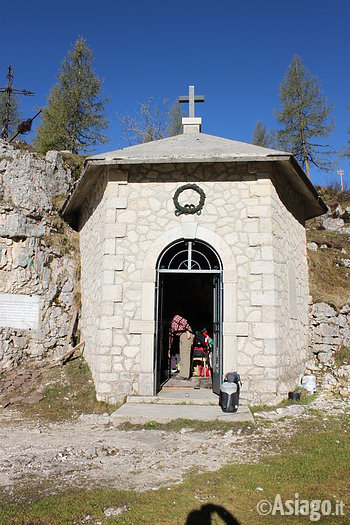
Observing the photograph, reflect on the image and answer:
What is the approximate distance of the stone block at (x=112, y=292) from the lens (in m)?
7.67

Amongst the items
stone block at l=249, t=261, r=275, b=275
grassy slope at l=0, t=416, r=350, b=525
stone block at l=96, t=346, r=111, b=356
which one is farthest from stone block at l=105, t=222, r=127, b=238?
grassy slope at l=0, t=416, r=350, b=525

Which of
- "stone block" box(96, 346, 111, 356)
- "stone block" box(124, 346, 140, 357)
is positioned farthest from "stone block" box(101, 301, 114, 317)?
"stone block" box(124, 346, 140, 357)

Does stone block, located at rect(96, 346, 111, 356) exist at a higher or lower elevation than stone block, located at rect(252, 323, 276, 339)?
lower

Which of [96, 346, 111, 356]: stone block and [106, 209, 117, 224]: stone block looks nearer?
[96, 346, 111, 356]: stone block

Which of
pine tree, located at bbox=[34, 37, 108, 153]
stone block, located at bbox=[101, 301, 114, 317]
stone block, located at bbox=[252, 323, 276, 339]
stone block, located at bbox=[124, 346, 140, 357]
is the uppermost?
pine tree, located at bbox=[34, 37, 108, 153]

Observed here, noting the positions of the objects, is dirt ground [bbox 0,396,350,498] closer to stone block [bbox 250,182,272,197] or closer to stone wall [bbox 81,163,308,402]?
stone wall [bbox 81,163,308,402]

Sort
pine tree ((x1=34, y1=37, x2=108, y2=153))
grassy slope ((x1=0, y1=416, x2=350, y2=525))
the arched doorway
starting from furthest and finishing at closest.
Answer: pine tree ((x1=34, y1=37, x2=108, y2=153)), the arched doorway, grassy slope ((x1=0, y1=416, x2=350, y2=525))

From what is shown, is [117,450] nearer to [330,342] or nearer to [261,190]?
[261,190]

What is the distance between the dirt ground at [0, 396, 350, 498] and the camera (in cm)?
436

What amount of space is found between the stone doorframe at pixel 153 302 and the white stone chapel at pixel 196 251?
0.7 inches

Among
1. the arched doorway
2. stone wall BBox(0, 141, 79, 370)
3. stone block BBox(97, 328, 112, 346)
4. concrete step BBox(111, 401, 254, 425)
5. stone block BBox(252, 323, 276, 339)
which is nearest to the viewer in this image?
concrete step BBox(111, 401, 254, 425)

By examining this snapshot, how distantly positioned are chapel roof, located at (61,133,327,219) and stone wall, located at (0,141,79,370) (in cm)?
170

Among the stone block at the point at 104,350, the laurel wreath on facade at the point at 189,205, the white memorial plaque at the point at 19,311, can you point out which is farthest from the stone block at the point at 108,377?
the white memorial plaque at the point at 19,311

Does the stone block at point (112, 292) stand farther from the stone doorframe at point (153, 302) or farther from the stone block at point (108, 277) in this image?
the stone doorframe at point (153, 302)
